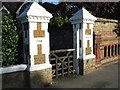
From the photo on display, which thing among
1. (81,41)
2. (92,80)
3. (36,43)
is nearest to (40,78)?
(36,43)

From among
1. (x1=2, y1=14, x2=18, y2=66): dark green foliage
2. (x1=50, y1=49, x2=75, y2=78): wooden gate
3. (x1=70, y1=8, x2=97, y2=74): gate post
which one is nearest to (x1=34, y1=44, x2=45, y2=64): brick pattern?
(x1=2, y1=14, x2=18, y2=66): dark green foliage

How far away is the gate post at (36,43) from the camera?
26.5 ft

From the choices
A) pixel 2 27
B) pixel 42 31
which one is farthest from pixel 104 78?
pixel 2 27

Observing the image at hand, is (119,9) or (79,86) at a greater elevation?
(119,9)

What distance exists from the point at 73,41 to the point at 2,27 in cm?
406

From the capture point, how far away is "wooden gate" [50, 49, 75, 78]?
9.70 metres

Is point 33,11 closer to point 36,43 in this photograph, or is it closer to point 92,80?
point 36,43

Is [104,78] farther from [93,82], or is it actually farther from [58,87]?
[58,87]

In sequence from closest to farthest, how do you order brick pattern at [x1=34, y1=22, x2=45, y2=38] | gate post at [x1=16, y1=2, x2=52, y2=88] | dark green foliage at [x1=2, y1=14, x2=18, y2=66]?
dark green foliage at [x1=2, y1=14, x2=18, y2=66] < gate post at [x1=16, y1=2, x2=52, y2=88] < brick pattern at [x1=34, y1=22, x2=45, y2=38]

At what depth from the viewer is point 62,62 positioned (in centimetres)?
1005

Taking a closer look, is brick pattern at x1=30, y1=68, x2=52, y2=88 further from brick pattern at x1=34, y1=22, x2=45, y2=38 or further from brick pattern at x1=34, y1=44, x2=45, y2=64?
brick pattern at x1=34, y1=22, x2=45, y2=38

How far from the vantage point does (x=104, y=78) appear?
32.4 ft

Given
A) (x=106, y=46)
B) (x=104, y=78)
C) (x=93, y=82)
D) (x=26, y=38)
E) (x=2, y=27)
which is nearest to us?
(x=2, y=27)

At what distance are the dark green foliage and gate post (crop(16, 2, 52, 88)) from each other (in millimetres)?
457
